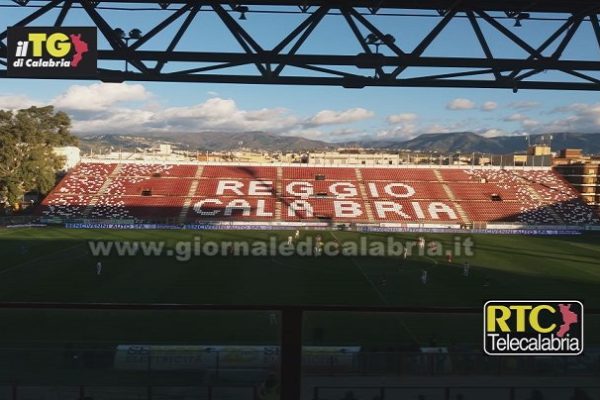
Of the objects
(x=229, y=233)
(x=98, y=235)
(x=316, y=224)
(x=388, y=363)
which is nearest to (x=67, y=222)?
(x=98, y=235)

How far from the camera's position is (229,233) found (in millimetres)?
43375

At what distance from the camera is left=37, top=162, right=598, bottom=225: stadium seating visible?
52000 millimetres

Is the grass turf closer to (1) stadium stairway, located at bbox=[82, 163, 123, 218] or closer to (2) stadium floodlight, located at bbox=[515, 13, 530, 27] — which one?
(2) stadium floodlight, located at bbox=[515, 13, 530, 27]

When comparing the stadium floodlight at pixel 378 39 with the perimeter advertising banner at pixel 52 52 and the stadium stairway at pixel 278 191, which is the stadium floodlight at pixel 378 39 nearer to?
the perimeter advertising banner at pixel 52 52

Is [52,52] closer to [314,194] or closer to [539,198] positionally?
[314,194]

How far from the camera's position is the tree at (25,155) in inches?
1994

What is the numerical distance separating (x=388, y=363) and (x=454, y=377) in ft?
2.02

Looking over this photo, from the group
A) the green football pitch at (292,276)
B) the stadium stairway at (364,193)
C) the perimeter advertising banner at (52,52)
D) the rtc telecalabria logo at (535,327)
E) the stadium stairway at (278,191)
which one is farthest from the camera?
the stadium stairway at (364,193)

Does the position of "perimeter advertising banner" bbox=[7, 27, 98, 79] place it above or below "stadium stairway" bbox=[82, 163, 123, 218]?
above

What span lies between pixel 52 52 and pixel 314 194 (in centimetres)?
5078

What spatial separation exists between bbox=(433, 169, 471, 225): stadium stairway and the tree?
4083cm

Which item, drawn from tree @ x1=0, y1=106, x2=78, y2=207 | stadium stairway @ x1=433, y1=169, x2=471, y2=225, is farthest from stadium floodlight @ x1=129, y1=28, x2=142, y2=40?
tree @ x1=0, y1=106, x2=78, y2=207

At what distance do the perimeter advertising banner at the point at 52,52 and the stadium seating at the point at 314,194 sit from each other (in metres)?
42.5

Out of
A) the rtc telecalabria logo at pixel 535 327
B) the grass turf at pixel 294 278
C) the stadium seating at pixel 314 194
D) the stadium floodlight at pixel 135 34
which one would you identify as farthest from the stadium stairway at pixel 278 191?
the rtc telecalabria logo at pixel 535 327
